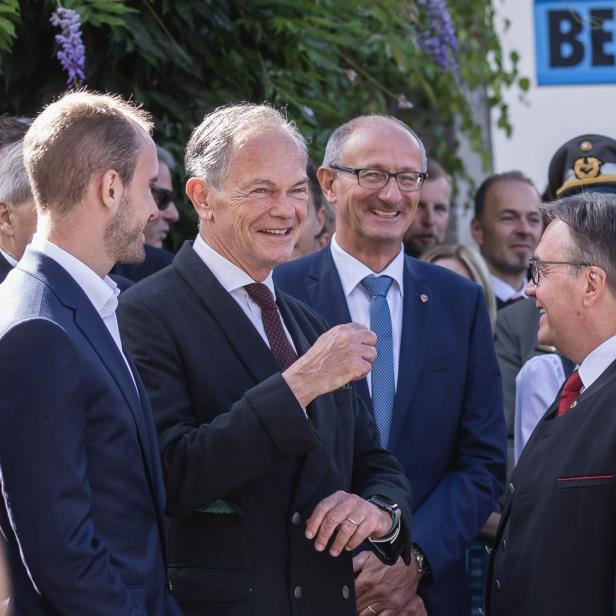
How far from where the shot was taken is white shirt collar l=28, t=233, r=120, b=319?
254 centimetres

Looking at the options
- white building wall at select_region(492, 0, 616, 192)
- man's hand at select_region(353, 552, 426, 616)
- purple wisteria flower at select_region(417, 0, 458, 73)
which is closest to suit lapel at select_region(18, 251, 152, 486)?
man's hand at select_region(353, 552, 426, 616)

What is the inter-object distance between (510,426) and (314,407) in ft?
6.20

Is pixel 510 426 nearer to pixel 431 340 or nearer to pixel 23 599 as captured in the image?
pixel 431 340

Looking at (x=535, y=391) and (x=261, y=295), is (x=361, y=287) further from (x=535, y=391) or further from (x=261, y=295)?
(x=261, y=295)

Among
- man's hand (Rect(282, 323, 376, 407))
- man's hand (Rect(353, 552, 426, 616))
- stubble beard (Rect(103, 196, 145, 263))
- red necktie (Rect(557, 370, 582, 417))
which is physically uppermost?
stubble beard (Rect(103, 196, 145, 263))

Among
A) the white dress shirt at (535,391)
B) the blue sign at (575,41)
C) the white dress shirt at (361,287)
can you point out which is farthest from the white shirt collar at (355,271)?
the blue sign at (575,41)

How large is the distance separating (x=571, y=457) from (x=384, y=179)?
A: 1.39 meters

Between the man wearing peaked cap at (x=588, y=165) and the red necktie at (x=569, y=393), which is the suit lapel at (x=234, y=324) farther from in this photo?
the man wearing peaked cap at (x=588, y=165)

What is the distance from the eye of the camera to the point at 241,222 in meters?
3.22

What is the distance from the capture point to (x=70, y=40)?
4.43m

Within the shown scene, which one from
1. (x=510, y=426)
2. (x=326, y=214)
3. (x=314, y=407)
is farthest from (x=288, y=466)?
(x=326, y=214)

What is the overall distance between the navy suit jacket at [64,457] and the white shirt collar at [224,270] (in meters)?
0.72

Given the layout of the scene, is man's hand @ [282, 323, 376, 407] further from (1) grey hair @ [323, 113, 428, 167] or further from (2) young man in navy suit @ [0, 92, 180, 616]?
(1) grey hair @ [323, 113, 428, 167]

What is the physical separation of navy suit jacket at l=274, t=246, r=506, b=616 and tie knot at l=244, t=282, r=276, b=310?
709 mm
